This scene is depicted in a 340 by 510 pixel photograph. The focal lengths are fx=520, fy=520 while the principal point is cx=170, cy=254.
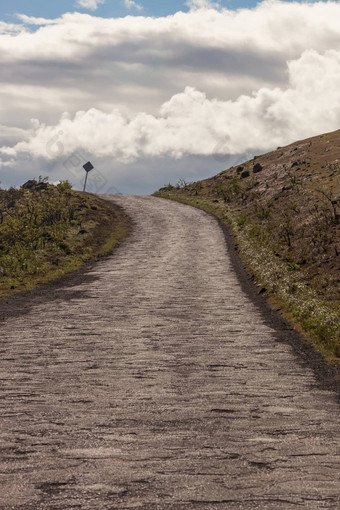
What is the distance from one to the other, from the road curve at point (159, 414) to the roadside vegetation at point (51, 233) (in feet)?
25.6

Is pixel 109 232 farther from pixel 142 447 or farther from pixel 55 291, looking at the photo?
pixel 142 447

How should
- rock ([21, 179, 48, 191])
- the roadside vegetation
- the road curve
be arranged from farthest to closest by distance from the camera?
rock ([21, 179, 48, 191])
the roadside vegetation
the road curve

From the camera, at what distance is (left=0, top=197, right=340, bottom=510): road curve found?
180 inches

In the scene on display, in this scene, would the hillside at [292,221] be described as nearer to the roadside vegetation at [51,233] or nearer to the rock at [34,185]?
the roadside vegetation at [51,233]

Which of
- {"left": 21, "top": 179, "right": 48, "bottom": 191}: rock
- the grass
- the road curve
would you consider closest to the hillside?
the grass

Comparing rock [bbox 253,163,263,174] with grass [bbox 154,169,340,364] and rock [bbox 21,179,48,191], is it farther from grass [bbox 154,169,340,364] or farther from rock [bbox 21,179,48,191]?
rock [bbox 21,179,48,191]

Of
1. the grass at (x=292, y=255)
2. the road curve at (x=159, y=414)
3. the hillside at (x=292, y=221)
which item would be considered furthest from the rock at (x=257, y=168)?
the road curve at (x=159, y=414)

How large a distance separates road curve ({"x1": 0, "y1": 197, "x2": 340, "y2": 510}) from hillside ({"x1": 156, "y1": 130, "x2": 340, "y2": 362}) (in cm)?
168

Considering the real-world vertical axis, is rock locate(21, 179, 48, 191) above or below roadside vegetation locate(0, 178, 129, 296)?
above

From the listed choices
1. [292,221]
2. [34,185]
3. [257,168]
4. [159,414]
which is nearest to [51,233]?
[292,221]

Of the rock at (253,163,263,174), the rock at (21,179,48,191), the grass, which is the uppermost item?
the rock at (253,163,263,174)

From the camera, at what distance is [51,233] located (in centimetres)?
3083

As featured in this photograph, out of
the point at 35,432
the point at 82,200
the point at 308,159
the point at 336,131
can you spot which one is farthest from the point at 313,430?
the point at 336,131

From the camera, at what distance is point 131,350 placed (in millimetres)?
9992
